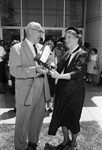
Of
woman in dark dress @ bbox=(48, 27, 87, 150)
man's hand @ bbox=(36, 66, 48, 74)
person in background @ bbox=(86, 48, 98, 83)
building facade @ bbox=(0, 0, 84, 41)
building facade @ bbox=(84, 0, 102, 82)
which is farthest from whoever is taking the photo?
building facade @ bbox=(0, 0, 84, 41)

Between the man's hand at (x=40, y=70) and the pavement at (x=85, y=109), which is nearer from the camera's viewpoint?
the man's hand at (x=40, y=70)

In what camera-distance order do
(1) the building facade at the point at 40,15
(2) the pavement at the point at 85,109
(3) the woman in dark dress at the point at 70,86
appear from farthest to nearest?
(1) the building facade at the point at 40,15, (2) the pavement at the point at 85,109, (3) the woman in dark dress at the point at 70,86

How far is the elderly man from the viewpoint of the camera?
2406mm

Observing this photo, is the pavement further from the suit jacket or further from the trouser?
the suit jacket

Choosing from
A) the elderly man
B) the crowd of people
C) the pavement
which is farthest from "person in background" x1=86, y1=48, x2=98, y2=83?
the elderly man

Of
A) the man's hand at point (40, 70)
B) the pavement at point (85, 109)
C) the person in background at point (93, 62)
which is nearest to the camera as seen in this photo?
the man's hand at point (40, 70)

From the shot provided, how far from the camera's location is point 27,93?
2.51 m

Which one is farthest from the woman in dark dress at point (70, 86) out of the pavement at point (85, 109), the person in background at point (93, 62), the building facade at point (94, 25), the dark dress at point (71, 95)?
the building facade at point (94, 25)

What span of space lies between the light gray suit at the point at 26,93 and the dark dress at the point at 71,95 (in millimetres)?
228

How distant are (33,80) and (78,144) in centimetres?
144

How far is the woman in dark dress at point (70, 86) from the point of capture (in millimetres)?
2557

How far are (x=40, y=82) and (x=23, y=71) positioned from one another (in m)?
0.36

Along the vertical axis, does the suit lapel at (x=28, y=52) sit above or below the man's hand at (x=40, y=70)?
above

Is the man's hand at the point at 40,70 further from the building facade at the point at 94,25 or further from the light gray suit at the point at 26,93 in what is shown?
the building facade at the point at 94,25
